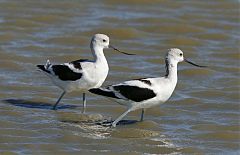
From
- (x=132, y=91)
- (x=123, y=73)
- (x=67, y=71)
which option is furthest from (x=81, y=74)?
(x=123, y=73)

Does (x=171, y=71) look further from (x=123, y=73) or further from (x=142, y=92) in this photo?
(x=123, y=73)

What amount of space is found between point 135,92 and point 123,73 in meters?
2.53

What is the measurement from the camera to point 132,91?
9.94 metres

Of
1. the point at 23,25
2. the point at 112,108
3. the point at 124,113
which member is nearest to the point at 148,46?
the point at 23,25

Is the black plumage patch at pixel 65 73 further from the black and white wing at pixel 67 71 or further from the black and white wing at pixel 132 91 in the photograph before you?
the black and white wing at pixel 132 91

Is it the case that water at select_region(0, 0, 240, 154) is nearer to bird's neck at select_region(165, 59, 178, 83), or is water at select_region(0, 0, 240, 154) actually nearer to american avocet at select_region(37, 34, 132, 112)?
american avocet at select_region(37, 34, 132, 112)

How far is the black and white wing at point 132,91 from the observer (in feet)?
32.4

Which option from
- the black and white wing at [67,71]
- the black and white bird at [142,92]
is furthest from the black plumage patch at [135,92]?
the black and white wing at [67,71]

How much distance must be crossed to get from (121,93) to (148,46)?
3.91 metres

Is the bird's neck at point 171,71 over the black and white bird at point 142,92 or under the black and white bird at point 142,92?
over

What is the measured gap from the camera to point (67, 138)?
9.48m

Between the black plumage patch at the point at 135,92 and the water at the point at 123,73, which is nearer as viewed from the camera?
the water at the point at 123,73

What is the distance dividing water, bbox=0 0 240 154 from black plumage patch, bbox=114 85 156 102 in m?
0.36

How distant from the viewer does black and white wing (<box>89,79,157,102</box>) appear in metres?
9.88
